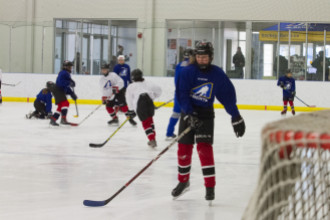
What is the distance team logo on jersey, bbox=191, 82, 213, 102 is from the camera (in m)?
4.04

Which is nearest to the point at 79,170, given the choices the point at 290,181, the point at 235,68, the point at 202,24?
the point at 290,181

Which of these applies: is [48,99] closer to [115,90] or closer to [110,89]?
[110,89]

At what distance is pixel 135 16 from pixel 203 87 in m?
12.7

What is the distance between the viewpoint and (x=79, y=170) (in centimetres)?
537

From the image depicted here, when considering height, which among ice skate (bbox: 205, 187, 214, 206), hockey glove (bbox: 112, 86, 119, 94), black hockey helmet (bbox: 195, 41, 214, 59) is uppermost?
black hockey helmet (bbox: 195, 41, 214, 59)

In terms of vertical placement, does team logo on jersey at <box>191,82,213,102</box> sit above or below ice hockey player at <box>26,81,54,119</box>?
above

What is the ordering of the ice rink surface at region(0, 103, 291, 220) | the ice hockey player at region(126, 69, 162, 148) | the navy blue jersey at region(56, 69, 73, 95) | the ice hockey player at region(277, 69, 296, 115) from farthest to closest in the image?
the ice hockey player at region(277, 69, 296, 115), the navy blue jersey at region(56, 69, 73, 95), the ice hockey player at region(126, 69, 162, 148), the ice rink surface at region(0, 103, 291, 220)

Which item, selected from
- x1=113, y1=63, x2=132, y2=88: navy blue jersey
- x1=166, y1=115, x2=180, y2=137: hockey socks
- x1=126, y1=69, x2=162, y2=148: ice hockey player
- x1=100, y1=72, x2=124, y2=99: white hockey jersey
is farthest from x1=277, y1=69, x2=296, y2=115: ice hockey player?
x1=126, y1=69, x2=162, y2=148: ice hockey player

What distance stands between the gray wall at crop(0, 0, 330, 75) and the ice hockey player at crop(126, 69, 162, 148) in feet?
27.7

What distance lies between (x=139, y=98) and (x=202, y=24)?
9.63m

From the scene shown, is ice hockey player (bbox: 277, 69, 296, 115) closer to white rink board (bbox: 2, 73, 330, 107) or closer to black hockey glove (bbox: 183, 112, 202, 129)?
white rink board (bbox: 2, 73, 330, 107)

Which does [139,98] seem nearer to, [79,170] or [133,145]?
[133,145]

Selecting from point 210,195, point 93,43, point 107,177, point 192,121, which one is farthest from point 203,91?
point 93,43

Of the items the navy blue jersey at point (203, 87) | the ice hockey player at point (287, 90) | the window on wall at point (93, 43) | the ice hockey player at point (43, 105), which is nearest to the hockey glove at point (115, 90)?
the ice hockey player at point (43, 105)
